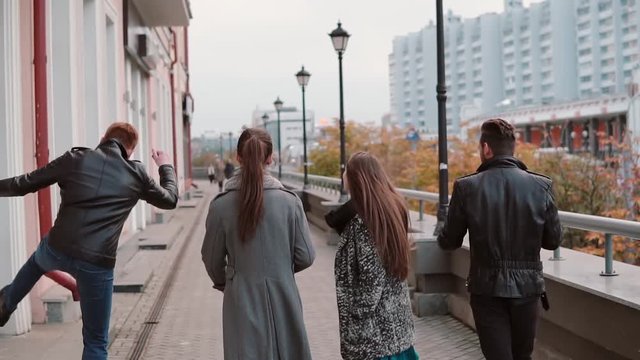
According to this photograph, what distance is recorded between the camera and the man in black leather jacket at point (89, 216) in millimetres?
4645

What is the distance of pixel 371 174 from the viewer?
400cm

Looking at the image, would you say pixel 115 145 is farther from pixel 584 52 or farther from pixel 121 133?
pixel 584 52

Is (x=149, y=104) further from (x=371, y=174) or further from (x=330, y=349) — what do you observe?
(x=371, y=174)

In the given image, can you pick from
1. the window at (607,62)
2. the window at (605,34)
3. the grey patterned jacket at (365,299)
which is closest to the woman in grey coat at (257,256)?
the grey patterned jacket at (365,299)

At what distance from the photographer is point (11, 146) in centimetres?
695

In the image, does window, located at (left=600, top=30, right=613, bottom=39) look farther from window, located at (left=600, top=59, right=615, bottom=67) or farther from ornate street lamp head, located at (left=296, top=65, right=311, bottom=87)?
ornate street lamp head, located at (left=296, top=65, right=311, bottom=87)

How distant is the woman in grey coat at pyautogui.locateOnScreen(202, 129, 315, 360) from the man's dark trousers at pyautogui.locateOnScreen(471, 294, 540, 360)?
37.9 inches

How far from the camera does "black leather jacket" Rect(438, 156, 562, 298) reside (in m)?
4.12

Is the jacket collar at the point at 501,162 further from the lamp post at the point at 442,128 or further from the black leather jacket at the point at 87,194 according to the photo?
the lamp post at the point at 442,128

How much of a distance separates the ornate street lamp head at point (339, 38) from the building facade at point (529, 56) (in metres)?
96.1

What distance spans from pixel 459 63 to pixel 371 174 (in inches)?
6950

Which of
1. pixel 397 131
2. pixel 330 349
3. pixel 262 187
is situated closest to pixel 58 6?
pixel 330 349

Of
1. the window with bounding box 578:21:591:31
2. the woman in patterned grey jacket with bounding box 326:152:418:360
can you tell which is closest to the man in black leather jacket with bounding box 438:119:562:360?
the woman in patterned grey jacket with bounding box 326:152:418:360

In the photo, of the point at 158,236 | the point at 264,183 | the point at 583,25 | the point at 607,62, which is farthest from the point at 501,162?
the point at 583,25
